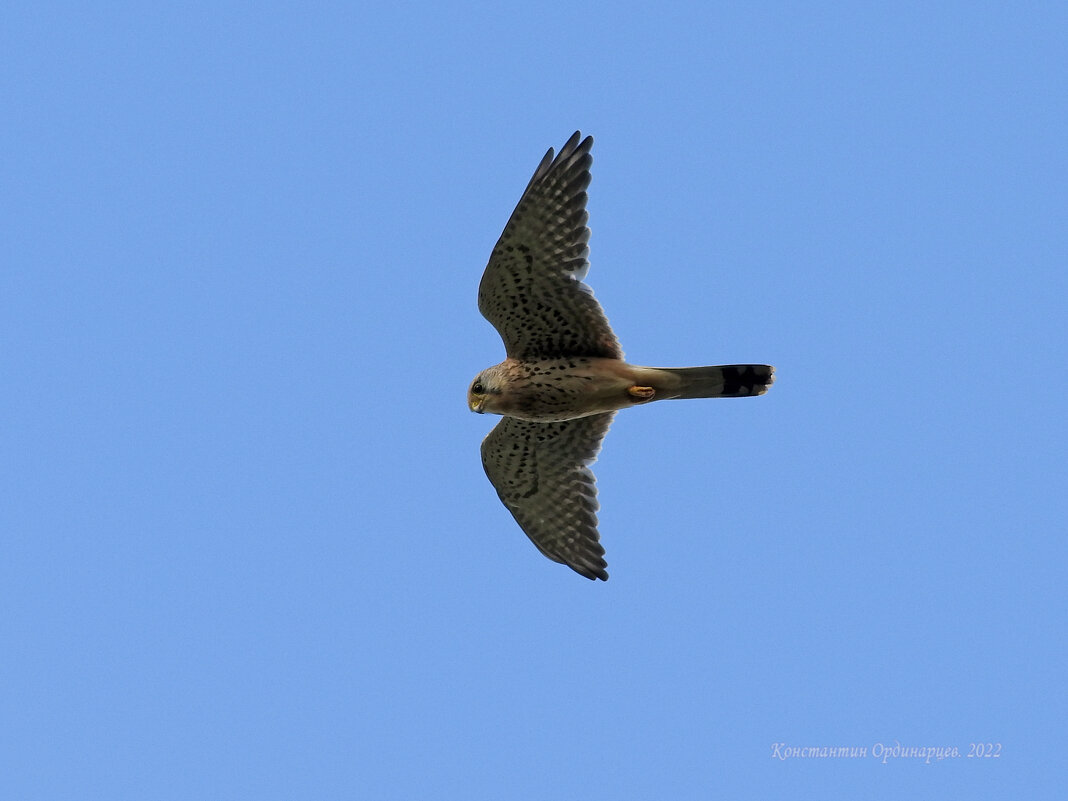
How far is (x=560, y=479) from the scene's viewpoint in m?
11.6

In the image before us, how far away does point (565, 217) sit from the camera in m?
10.4

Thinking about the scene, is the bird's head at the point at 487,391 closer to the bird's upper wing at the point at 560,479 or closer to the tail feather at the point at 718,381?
the bird's upper wing at the point at 560,479

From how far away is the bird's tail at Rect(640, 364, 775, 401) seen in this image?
1062 cm

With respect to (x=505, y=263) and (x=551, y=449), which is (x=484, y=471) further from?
(x=505, y=263)

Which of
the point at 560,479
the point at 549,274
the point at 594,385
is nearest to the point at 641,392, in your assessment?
the point at 594,385

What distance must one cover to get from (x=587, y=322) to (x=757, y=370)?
1358 mm

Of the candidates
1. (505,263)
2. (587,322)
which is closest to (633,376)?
(587,322)

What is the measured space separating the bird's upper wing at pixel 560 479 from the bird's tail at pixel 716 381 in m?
0.98

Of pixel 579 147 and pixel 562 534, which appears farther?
pixel 562 534

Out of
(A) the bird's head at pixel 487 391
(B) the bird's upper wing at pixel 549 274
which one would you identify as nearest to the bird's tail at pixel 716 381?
(B) the bird's upper wing at pixel 549 274

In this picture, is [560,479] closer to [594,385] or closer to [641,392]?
[594,385]

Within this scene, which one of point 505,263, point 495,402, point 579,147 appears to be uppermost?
point 579,147

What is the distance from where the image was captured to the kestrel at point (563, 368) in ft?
34.1

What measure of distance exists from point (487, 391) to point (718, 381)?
1816mm
